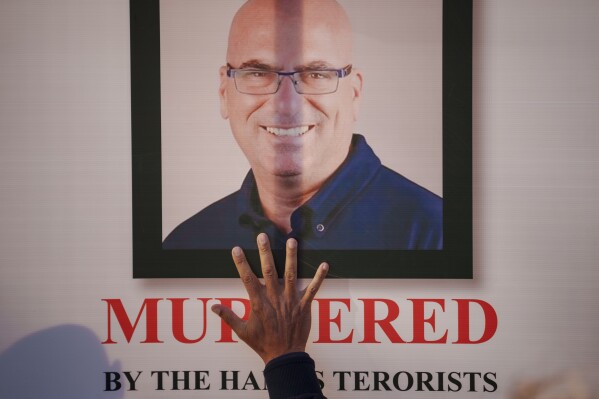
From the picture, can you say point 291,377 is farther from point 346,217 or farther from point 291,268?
point 346,217

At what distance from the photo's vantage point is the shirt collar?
142 cm

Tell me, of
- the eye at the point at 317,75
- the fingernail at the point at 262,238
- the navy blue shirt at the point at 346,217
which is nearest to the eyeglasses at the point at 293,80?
the eye at the point at 317,75

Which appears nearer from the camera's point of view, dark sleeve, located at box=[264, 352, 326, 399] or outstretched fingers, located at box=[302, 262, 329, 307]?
Answer: dark sleeve, located at box=[264, 352, 326, 399]

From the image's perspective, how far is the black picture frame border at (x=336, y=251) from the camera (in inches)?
55.1

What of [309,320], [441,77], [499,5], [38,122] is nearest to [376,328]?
[309,320]

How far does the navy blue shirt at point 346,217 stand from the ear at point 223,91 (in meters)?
0.18

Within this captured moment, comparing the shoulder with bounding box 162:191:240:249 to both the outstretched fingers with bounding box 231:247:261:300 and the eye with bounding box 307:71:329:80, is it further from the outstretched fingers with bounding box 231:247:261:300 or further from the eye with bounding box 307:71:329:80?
the eye with bounding box 307:71:329:80

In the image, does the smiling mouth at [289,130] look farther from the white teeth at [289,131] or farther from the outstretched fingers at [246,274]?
the outstretched fingers at [246,274]

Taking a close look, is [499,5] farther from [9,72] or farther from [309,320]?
[9,72]

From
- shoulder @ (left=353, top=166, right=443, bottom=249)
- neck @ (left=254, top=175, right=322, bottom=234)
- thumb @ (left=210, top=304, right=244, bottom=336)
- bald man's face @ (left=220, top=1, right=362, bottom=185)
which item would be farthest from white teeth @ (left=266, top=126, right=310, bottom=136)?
thumb @ (left=210, top=304, right=244, bottom=336)

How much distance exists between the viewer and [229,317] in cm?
141

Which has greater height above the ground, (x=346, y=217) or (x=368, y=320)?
(x=346, y=217)

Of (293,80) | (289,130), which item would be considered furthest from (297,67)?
(289,130)

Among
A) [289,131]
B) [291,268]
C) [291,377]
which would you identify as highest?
[289,131]
